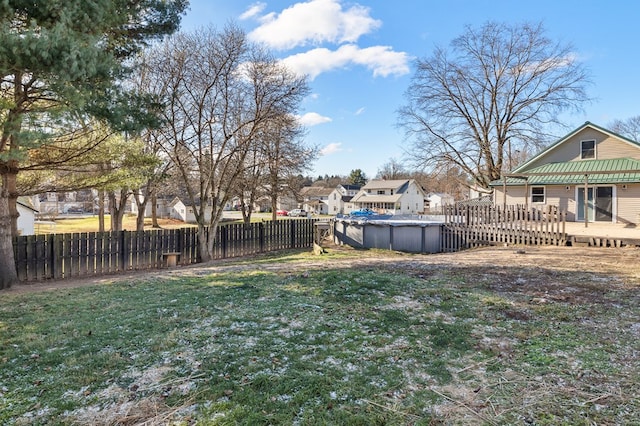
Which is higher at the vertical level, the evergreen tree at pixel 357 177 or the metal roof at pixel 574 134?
the evergreen tree at pixel 357 177

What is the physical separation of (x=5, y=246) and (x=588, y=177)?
22.2 m

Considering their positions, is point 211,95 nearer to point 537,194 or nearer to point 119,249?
point 119,249

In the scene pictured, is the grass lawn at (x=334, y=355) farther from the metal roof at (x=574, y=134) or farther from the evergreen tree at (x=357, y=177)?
the evergreen tree at (x=357, y=177)

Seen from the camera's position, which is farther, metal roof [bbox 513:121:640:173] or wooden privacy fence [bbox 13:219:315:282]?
metal roof [bbox 513:121:640:173]

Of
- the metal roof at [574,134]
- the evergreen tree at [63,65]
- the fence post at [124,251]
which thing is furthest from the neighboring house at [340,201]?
the evergreen tree at [63,65]

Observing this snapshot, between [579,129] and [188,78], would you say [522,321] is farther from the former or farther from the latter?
[579,129]

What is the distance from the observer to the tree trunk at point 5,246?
8266 mm

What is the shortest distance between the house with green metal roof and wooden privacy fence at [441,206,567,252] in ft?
11.1

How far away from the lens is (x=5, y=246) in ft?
28.2

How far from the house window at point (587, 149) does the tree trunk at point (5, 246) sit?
22.6m

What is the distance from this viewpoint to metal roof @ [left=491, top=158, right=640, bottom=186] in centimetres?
1609

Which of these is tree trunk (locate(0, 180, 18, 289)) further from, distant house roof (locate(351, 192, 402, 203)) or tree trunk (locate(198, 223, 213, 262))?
distant house roof (locate(351, 192, 402, 203))

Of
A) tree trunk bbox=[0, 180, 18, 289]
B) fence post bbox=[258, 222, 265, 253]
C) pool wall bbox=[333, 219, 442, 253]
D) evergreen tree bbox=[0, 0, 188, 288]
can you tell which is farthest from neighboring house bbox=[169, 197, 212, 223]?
evergreen tree bbox=[0, 0, 188, 288]

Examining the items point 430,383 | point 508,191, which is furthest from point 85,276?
point 508,191
